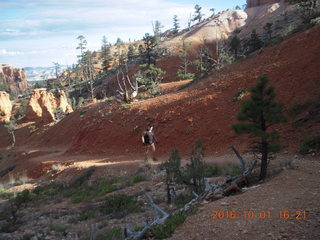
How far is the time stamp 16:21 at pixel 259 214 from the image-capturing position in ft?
13.5

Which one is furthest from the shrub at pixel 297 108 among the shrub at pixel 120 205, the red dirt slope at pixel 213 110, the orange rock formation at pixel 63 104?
the orange rock formation at pixel 63 104

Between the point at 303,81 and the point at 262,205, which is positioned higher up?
the point at 303,81

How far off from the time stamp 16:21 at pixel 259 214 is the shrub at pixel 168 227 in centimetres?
56

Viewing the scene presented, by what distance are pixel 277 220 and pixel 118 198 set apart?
16.4ft

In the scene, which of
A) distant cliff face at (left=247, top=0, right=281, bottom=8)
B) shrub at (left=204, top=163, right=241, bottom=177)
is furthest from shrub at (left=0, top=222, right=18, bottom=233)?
distant cliff face at (left=247, top=0, right=281, bottom=8)

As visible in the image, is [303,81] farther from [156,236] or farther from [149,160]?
[156,236]

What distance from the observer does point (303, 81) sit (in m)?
12.2

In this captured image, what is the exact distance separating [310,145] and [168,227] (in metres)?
5.80

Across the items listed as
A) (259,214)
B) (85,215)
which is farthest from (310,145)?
(85,215)

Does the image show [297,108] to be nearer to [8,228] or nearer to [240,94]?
[240,94]

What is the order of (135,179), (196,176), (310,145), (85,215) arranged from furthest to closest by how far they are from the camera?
(135,179), (310,145), (85,215), (196,176)

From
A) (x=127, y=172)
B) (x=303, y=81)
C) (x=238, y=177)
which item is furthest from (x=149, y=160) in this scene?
(x=303, y=81)

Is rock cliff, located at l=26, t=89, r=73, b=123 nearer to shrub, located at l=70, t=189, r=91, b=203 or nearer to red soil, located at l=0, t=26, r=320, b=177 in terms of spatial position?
red soil, located at l=0, t=26, r=320, b=177

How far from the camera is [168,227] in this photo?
181 inches
